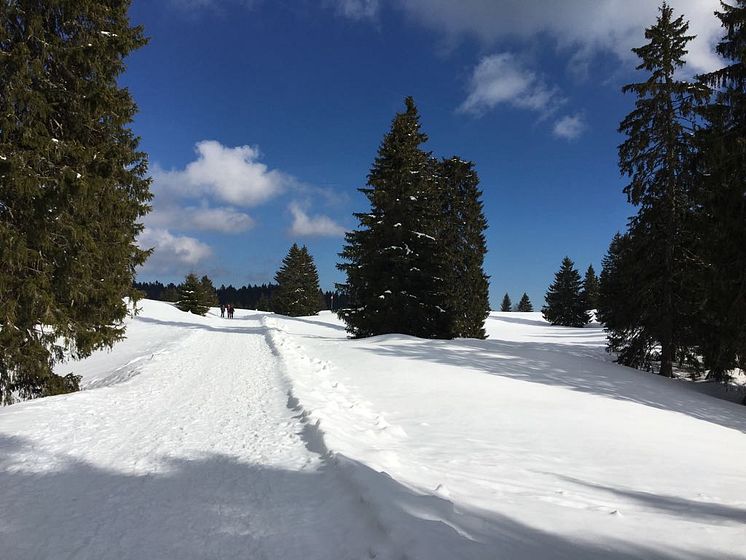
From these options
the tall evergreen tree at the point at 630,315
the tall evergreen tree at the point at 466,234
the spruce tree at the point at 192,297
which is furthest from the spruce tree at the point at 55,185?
the spruce tree at the point at 192,297

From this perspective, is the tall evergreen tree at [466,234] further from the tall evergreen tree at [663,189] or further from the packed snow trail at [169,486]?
the packed snow trail at [169,486]

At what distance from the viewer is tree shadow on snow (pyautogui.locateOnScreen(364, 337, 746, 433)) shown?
970 centimetres

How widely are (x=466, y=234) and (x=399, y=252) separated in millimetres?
11429

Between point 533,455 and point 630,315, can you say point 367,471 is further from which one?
point 630,315

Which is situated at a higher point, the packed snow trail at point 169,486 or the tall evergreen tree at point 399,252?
the tall evergreen tree at point 399,252

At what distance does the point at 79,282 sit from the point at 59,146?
9.49ft

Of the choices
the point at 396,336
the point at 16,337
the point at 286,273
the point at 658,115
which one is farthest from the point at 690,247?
the point at 286,273

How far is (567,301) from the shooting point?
5322cm

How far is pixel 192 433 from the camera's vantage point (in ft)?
18.6

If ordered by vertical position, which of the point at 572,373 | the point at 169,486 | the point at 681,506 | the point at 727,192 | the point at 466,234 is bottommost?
the point at 169,486

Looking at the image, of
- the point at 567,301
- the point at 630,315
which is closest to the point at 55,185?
the point at 630,315

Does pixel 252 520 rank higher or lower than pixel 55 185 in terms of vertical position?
lower

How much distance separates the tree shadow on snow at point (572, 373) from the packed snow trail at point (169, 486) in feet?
23.2

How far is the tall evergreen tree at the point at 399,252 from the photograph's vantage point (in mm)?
18375
